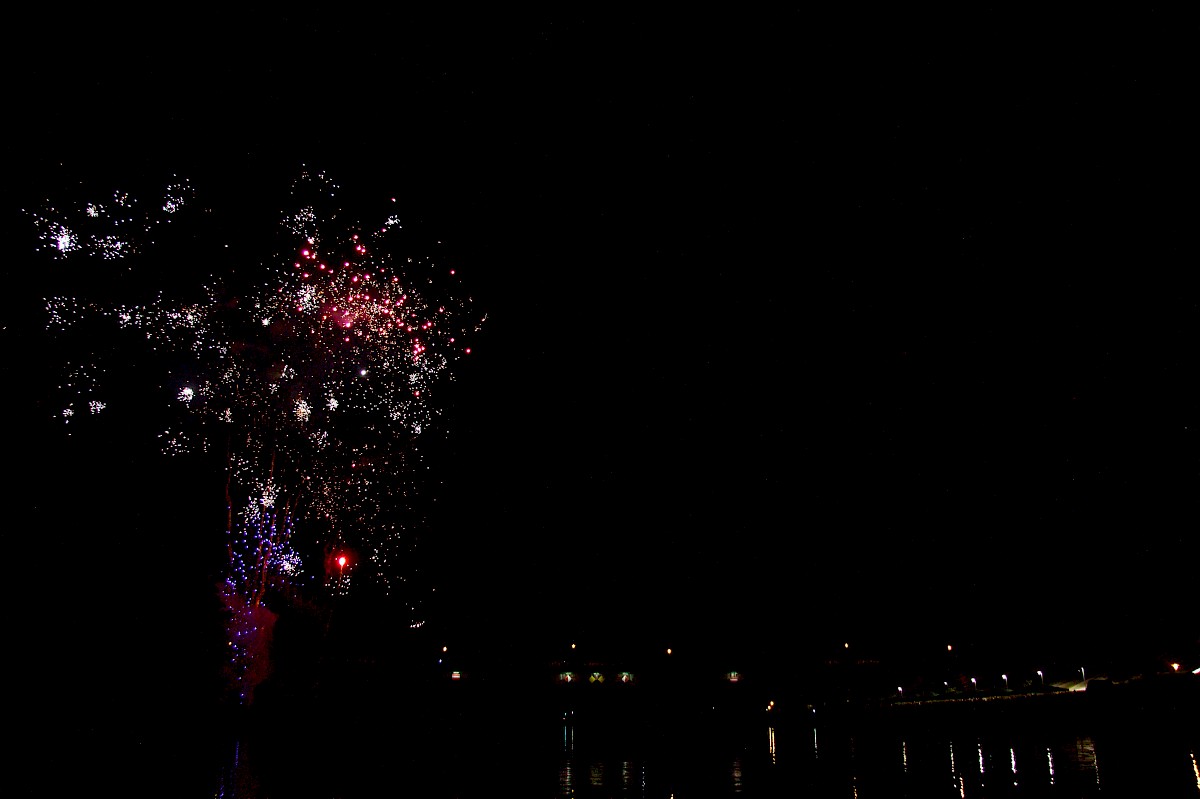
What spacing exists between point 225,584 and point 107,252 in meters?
7.21

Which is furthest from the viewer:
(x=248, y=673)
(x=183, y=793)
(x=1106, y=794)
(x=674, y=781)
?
(x=248, y=673)

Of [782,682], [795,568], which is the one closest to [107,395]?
[795,568]

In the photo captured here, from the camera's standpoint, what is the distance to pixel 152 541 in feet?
28.4

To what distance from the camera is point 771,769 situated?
6348mm

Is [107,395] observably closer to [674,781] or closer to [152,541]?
[152,541]

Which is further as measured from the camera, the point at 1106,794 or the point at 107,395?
the point at 107,395

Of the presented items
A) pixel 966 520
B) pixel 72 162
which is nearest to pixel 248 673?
pixel 72 162

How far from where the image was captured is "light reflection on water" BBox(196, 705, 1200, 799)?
16.1ft

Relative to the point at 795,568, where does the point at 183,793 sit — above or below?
below

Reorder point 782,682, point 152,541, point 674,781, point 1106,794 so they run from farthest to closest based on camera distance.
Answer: point 782,682, point 152,541, point 674,781, point 1106,794

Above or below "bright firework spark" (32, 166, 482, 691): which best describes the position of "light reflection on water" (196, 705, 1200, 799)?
below

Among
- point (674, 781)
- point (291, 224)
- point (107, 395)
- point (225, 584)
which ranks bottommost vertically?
point (674, 781)

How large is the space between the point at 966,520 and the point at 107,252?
55.5ft

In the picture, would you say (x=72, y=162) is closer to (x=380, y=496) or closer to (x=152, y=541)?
(x=152, y=541)
